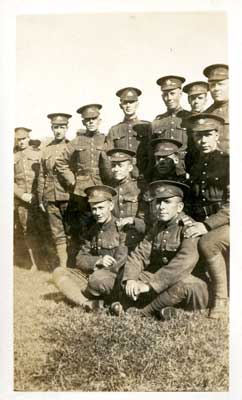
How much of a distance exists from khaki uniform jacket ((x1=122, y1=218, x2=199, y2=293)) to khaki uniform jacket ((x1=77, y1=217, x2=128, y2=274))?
30 millimetres

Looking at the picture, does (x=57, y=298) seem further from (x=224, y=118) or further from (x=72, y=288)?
(x=224, y=118)

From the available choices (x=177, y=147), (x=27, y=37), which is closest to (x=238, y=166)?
(x=177, y=147)

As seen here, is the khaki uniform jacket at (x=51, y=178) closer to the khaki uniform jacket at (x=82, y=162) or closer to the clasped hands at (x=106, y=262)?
the khaki uniform jacket at (x=82, y=162)

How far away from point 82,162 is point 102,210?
14 centimetres

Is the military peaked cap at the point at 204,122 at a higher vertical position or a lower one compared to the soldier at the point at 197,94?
lower

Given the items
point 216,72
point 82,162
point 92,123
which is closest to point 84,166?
point 82,162

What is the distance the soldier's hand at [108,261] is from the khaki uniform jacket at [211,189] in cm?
25

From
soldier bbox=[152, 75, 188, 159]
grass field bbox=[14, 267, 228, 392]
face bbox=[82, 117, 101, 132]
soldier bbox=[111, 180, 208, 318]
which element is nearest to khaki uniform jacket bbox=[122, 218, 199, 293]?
soldier bbox=[111, 180, 208, 318]

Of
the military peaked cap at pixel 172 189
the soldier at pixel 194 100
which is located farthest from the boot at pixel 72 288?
the soldier at pixel 194 100

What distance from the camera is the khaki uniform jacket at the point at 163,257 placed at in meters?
1.34

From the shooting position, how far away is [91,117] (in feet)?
4.54

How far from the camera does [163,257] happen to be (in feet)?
4.43

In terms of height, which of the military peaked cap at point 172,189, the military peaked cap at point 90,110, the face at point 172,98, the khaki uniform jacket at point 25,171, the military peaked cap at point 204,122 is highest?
the face at point 172,98

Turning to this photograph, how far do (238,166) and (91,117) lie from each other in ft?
1.36
